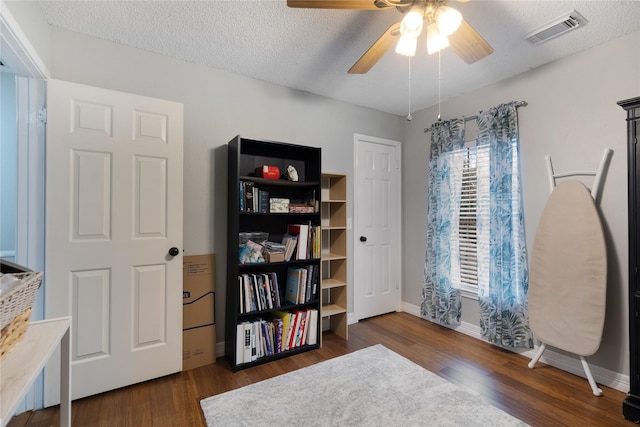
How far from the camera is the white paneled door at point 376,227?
11.1 feet

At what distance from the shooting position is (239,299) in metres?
2.34

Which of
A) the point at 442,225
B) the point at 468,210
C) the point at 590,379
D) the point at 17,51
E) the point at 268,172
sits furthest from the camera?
the point at 442,225

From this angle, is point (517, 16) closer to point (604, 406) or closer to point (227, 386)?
point (604, 406)

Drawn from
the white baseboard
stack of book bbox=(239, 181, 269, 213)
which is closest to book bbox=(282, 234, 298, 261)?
stack of book bbox=(239, 181, 269, 213)

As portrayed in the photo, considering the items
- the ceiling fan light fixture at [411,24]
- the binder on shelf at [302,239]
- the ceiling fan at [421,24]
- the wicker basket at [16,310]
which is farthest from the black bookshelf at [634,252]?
the wicker basket at [16,310]

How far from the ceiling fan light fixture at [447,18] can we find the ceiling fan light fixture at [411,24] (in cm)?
9

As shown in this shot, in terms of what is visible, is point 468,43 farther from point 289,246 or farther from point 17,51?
point 17,51

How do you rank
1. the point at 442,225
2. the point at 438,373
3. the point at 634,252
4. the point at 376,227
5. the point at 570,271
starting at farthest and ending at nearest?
1. the point at 376,227
2. the point at 442,225
3. the point at 438,373
4. the point at 570,271
5. the point at 634,252

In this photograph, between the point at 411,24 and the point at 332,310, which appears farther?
the point at 332,310

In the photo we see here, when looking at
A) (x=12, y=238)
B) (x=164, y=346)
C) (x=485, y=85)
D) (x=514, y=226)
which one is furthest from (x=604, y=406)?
(x=12, y=238)

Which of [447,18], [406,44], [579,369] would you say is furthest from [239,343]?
[579,369]

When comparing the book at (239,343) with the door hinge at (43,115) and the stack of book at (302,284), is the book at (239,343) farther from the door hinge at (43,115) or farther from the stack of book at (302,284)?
the door hinge at (43,115)

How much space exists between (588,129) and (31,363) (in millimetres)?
3418

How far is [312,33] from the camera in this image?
6.70 ft
